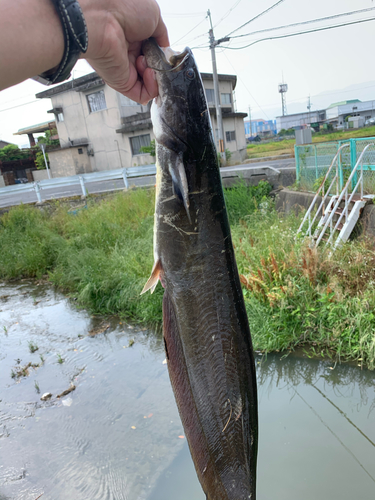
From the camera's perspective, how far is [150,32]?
127 cm

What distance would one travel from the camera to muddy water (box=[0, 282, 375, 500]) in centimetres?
257

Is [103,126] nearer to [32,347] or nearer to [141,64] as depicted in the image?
[32,347]

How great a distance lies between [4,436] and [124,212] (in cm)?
601

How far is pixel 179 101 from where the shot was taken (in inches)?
51.8

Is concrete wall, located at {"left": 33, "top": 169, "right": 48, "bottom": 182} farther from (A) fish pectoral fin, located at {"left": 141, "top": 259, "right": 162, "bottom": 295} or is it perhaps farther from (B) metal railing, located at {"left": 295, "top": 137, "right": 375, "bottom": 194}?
(A) fish pectoral fin, located at {"left": 141, "top": 259, "right": 162, "bottom": 295}

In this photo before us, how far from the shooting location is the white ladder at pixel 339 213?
5.40 meters

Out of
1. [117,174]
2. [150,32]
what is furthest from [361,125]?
[150,32]

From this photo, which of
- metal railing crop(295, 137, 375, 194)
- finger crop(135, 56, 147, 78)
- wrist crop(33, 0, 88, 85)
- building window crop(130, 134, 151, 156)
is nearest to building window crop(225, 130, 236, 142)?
building window crop(130, 134, 151, 156)

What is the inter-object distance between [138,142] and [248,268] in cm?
2240

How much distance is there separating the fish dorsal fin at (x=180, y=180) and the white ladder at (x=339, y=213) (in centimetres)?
397

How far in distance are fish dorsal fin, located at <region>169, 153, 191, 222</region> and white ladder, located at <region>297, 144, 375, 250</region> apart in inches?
156

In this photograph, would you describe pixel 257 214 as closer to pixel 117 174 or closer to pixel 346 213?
pixel 346 213

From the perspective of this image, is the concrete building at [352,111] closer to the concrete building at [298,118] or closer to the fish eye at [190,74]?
the concrete building at [298,118]

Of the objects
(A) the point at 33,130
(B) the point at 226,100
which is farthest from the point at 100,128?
(A) the point at 33,130
